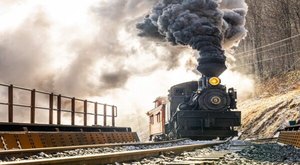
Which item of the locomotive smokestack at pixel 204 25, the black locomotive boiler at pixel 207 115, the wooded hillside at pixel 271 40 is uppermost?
the wooded hillside at pixel 271 40

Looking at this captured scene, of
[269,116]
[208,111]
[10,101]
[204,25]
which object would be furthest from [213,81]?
[10,101]

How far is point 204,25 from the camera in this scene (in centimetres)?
2225

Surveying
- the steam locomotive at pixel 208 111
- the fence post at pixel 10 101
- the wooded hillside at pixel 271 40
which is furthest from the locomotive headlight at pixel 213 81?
the wooded hillside at pixel 271 40

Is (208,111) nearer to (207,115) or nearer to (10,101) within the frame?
(207,115)

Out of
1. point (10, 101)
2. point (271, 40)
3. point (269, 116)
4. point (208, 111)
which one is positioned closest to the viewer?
point (10, 101)

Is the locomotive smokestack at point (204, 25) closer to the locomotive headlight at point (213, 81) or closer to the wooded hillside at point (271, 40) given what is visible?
the locomotive headlight at point (213, 81)

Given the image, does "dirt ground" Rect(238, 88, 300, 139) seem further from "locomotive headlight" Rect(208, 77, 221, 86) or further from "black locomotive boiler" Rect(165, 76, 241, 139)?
"locomotive headlight" Rect(208, 77, 221, 86)

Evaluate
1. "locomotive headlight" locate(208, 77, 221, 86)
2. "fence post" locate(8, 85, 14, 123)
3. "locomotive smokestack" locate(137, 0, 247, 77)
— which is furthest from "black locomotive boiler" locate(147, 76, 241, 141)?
"fence post" locate(8, 85, 14, 123)

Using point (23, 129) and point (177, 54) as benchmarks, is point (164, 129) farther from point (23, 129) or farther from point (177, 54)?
point (23, 129)

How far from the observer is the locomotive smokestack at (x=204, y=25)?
2109 cm

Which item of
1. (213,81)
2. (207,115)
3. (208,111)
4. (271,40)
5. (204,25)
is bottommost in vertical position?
(207,115)

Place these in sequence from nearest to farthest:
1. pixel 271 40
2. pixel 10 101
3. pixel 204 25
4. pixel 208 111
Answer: pixel 10 101 < pixel 208 111 < pixel 204 25 < pixel 271 40

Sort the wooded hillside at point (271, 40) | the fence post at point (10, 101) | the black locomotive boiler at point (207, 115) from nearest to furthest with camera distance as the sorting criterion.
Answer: the fence post at point (10, 101) < the black locomotive boiler at point (207, 115) < the wooded hillside at point (271, 40)

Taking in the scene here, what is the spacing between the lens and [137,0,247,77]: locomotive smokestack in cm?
2109
